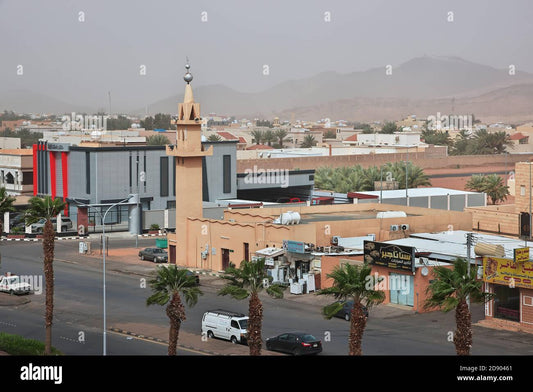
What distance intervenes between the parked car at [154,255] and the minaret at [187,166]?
6.40 feet

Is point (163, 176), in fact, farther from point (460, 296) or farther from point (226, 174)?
point (460, 296)

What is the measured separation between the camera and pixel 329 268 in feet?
189

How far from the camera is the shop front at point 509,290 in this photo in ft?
152

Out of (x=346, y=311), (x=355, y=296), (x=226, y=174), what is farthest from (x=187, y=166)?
(x=355, y=296)

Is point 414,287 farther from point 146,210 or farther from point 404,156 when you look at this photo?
point 404,156

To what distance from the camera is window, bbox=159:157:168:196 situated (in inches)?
3671

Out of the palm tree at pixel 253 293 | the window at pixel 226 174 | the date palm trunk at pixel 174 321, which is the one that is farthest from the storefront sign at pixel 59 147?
the date palm trunk at pixel 174 321

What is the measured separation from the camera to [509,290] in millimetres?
48000

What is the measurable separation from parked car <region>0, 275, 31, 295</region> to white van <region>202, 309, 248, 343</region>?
685 inches

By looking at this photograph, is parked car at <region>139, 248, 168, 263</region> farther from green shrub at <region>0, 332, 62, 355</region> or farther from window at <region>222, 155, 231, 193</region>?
green shrub at <region>0, 332, 62, 355</region>

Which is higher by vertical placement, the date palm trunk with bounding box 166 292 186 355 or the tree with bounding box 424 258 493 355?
the tree with bounding box 424 258 493 355

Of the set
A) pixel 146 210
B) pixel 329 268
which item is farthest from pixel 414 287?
pixel 146 210

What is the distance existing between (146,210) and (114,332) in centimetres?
4428

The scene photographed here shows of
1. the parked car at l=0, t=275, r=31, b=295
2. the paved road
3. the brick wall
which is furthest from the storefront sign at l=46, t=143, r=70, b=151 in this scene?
the parked car at l=0, t=275, r=31, b=295
